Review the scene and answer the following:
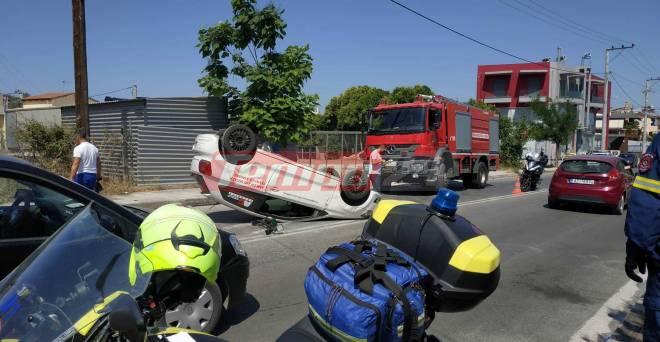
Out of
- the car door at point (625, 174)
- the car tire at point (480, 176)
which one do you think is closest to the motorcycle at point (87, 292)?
the car door at point (625, 174)

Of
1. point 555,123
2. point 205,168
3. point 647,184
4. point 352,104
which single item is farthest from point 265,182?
point 555,123

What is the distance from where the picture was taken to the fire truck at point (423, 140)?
47.6ft

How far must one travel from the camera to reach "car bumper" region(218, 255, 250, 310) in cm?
398

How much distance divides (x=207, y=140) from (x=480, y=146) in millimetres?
13244

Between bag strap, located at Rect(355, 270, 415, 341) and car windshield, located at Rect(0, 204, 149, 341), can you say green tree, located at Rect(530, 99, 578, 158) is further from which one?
car windshield, located at Rect(0, 204, 149, 341)

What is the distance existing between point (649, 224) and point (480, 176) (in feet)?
52.4

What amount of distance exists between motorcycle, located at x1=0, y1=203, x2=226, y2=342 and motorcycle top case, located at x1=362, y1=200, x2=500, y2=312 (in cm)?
110

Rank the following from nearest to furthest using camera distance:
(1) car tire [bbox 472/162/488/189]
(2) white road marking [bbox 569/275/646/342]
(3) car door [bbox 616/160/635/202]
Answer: (2) white road marking [bbox 569/275/646/342], (3) car door [bbox 616/160/635/202], (1) car tire [bbox 472/162/488/189]

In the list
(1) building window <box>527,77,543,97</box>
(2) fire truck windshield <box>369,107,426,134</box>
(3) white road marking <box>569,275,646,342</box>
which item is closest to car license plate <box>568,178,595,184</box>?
(2) fire truck windshield <box>369,107,426,134</box>

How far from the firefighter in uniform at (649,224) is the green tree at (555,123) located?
120ft

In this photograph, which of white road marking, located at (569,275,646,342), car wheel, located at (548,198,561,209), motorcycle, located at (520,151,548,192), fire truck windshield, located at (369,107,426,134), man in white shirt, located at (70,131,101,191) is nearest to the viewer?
white road marking, located at (569,275,646,342)

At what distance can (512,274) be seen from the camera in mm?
6242

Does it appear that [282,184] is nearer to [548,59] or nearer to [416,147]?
[416,147]

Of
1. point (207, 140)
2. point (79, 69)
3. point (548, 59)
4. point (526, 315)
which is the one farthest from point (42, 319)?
point (548, 59)
